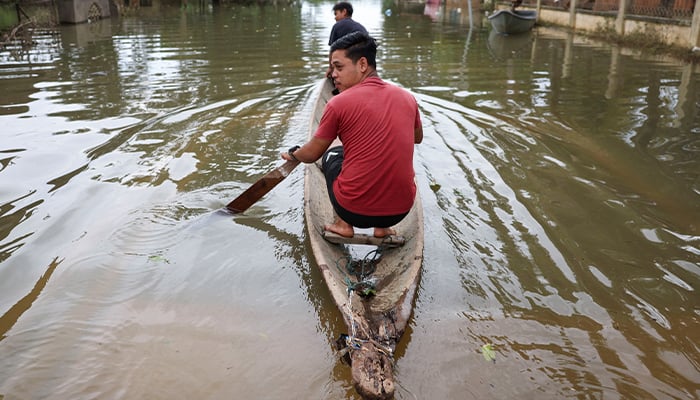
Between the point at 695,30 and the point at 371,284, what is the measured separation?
41.5ft

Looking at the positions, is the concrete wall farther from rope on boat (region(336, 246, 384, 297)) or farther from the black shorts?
rope on boat (region(336, 246, 384, 297))

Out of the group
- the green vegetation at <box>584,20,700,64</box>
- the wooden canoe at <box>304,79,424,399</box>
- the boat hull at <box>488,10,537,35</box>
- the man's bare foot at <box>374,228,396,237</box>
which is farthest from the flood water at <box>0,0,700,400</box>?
the boat hull at <box>488,10,537,35</box>

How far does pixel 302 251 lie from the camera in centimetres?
394

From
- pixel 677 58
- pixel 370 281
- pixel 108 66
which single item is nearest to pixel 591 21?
pixel 677 58

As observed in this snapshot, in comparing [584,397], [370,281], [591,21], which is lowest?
[584,397]

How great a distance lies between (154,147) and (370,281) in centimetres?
406

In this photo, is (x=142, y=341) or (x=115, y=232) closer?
(x=142, y=341)

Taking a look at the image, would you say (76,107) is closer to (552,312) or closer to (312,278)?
(312,278)

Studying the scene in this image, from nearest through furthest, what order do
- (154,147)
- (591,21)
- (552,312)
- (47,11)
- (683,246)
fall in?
(552,312)
(683,246)
(154,147)
(591,21)
(47,11)

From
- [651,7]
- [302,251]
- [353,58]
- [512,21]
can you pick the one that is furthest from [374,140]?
[512,21]

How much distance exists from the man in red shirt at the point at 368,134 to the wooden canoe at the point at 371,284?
301mm

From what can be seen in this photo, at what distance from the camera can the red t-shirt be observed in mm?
3027

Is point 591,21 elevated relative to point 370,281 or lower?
elevated

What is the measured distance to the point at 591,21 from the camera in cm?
1648
